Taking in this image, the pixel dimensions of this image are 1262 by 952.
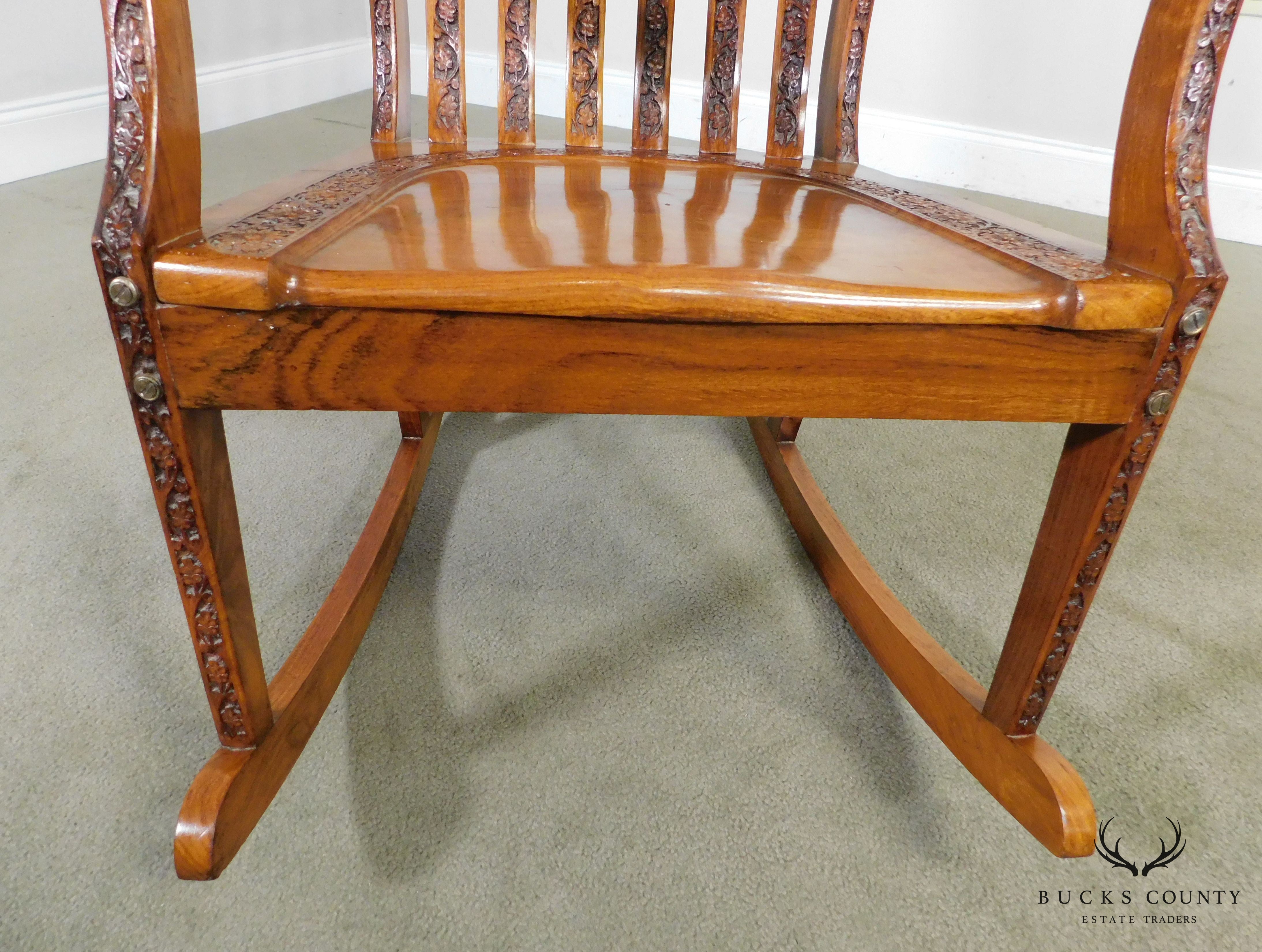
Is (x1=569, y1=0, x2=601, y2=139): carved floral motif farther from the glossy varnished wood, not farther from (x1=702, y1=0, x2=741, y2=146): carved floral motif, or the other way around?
the glossy varnished wood

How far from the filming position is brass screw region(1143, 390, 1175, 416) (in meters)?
0.45

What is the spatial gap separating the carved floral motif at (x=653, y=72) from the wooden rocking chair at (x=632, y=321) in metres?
0.28

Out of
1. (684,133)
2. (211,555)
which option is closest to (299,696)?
(211,555)

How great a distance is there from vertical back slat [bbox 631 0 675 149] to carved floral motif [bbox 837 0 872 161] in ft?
0.51

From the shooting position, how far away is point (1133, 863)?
1.89 ft

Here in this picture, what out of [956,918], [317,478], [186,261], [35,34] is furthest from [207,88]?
[956,918]

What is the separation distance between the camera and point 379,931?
515 millimetres

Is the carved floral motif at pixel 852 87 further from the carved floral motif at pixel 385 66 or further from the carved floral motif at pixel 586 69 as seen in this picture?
the carved floral motif at pixel 385 66

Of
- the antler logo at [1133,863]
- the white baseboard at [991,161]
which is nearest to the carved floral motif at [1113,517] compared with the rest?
the antler logo at [1133,863]

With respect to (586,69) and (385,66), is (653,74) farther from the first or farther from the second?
(385,66)

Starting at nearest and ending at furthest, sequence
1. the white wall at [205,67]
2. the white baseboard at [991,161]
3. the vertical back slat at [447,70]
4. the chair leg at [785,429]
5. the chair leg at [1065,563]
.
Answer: the chair leg at [1065,563], the vertical back slat at [447,70], the chair leg at [785,429], the white wall at [205,67], the white baseboard at [991,161]

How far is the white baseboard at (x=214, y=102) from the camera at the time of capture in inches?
70.7

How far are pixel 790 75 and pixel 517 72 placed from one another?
0.24m

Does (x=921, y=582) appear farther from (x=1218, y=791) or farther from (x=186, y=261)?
(x=186, y=261)
